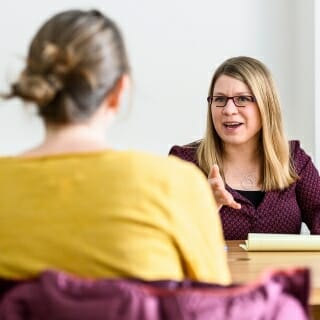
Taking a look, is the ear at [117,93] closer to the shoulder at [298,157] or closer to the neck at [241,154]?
the neck at [241,154]

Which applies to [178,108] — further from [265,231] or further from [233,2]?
[265,231]

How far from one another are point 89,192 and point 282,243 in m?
1.08

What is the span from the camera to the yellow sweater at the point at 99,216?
1.08 m

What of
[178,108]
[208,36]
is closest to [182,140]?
[178,108]

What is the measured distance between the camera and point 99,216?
1.08 metres

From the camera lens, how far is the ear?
1219mm

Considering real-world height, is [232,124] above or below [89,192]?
below

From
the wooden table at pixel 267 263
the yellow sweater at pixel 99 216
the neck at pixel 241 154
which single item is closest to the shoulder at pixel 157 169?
the yellow sweater at pixel 99 216

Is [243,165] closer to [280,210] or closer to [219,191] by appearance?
[280,210]

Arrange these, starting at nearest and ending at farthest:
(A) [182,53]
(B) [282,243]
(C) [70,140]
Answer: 1. (C) [70,140]
2. (B) [282,243]
3. (A) [182,53]

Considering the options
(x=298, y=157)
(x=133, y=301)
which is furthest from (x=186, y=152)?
(x=133, y=301)

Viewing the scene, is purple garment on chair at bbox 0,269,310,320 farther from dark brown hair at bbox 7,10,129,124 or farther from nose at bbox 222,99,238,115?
nose at bbox 222,99,238,115

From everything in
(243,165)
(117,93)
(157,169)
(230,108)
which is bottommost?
(243,165)

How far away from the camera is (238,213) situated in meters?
2.46
